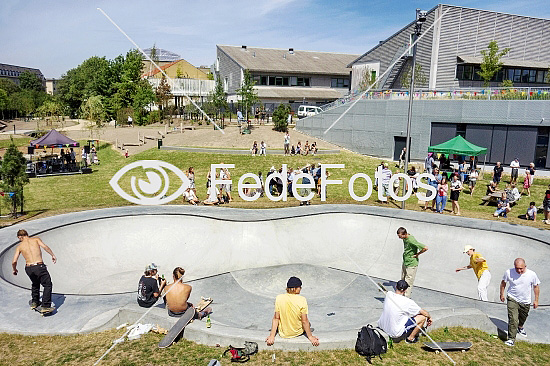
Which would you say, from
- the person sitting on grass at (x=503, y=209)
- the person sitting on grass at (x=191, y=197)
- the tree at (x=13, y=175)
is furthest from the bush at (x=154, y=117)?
the person sitting on grass at (x=503, y=209)

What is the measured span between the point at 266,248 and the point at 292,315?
6.25 metres

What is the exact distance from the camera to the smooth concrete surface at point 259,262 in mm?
7801

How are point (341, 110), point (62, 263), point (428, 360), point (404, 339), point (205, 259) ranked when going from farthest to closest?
point (341, 110)
point (205, 259)
point (62, 263)
point (404, 339)
point (428, 360)

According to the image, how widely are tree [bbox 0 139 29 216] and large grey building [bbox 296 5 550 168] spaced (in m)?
23.7

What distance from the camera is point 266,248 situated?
12.7m

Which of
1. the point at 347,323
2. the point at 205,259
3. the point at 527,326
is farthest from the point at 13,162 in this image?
the point at 527,326

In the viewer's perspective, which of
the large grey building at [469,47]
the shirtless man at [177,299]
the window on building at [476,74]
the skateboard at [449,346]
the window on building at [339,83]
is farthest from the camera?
the window on building at [339,83]

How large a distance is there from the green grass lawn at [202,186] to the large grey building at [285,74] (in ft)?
80.9

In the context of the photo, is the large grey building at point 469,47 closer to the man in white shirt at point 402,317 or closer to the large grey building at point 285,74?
the large grey building at point 285,74

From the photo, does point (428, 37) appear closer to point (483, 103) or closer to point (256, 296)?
point (483, 103)

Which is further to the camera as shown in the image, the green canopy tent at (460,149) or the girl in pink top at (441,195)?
the green canopy tent at (460,149)

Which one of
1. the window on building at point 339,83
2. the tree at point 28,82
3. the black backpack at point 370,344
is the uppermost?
the tree at point 28,82

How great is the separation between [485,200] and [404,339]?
14027 mm

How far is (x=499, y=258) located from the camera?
38.6ft
